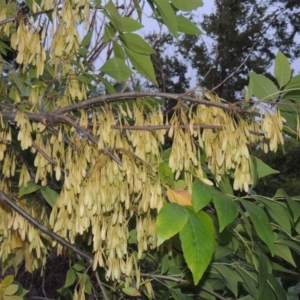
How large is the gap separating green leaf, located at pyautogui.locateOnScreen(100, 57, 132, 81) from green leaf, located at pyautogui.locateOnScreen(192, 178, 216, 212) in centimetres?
30

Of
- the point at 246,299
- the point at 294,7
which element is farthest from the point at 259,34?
the point at 246,299

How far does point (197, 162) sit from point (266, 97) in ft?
0.52

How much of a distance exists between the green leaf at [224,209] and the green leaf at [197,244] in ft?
0.08

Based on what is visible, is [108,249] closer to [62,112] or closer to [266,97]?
[62,112]

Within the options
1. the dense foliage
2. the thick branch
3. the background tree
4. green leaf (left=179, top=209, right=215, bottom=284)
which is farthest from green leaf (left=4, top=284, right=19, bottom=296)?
the background tree

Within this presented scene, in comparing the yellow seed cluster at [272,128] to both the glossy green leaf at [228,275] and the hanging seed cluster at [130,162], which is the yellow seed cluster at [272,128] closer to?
the hanging seed cluster at [130,162]

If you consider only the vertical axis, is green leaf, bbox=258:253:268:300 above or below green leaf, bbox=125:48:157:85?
below

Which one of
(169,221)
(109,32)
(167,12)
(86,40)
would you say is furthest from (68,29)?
(169,221)

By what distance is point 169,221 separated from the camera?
1.84ft

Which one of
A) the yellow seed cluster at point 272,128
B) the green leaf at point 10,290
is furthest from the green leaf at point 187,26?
the green leaf at point 10,290

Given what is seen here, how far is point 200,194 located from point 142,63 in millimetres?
297

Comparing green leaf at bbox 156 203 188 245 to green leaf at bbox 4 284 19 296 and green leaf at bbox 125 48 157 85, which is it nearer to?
green leaf at bbox 125 48 157 85

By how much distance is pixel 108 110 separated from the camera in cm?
74

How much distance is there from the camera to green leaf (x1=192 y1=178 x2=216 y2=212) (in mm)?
591
